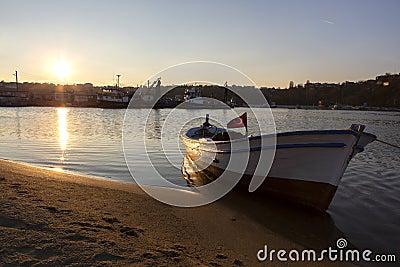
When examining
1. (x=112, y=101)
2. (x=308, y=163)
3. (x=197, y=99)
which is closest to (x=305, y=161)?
(x=308, y=163)

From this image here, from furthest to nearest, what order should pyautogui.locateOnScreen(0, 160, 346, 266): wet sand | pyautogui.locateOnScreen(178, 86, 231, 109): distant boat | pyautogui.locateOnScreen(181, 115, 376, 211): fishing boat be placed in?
1. pyautogui.locateOnScreen(178, 86, 231, 109): distant boat
2. pyautogui.locateOnScreen(181, 115, 376, 211): fishing boat
3. pyautogui.locateOnScreen(0, 160, 346, 266): wet sand

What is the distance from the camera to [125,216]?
636 cm

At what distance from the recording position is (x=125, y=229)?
218 inches

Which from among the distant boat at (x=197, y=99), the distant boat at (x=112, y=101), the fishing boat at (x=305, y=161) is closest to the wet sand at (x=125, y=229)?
the fishing boat at (x=305, y=161)

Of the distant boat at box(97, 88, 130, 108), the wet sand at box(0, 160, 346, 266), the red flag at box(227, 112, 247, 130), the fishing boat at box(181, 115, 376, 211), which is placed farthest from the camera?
the distant boat at box(97, 88, 130, 108)

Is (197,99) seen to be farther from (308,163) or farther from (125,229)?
(125,229)

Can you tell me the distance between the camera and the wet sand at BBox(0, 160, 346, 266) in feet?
14.1

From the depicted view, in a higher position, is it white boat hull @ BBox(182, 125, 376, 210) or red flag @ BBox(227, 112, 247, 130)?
red flag @ BBox(227, 112, 247, 130)

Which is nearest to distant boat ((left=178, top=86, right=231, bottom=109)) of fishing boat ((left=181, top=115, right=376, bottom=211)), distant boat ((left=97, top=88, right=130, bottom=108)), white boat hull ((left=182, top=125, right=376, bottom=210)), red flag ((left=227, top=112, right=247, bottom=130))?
red flag ((left=227, top=112, right=247, bottom=130))

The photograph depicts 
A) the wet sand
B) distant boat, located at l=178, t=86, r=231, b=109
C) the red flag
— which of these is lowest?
the wet sand

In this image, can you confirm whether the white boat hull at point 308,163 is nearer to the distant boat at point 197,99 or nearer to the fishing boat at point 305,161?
the fishing boat at point 305,161

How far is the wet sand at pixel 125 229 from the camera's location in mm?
4293

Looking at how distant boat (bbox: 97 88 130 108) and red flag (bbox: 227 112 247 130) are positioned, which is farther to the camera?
distant boat (bbox: 97 88 130 108)

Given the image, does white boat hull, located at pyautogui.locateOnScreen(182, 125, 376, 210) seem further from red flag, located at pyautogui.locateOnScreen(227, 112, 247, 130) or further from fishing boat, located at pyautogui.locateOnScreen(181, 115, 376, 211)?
red flag, located at pyautogui.locateOnScreen(227, 112, 247, 130)
